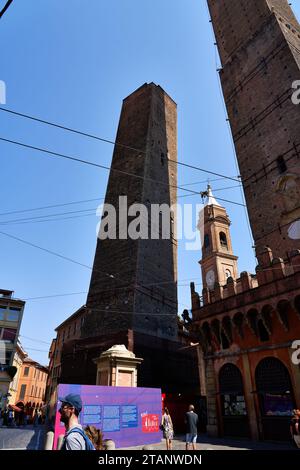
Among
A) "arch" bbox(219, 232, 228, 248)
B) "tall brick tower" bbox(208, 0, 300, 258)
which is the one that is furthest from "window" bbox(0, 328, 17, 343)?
"tall brick tower" bbox(208, 0, 300, 258)

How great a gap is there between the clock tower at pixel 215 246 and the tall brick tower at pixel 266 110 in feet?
28.9

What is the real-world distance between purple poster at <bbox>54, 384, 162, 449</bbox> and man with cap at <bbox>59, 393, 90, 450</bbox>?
600 centimetres

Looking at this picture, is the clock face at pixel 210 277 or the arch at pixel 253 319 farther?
the clock face at pixel 210 277

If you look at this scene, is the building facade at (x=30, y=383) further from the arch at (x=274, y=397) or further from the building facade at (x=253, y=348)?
the arch at (x=274, y=397)

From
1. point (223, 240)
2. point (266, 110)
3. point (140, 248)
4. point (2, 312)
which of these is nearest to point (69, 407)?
point (140, 248)

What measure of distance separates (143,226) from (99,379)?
12.6 metres

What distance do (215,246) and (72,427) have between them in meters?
28.0

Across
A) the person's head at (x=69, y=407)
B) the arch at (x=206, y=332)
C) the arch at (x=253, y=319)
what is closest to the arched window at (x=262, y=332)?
the arch at (x=253, y=319)

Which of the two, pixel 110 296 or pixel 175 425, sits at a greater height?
pixel 110 296

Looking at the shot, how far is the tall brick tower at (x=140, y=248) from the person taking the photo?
19828mm

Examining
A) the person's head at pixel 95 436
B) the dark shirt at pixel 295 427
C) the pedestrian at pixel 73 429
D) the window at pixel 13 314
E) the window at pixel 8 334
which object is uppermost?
the window at pixel 13 314
